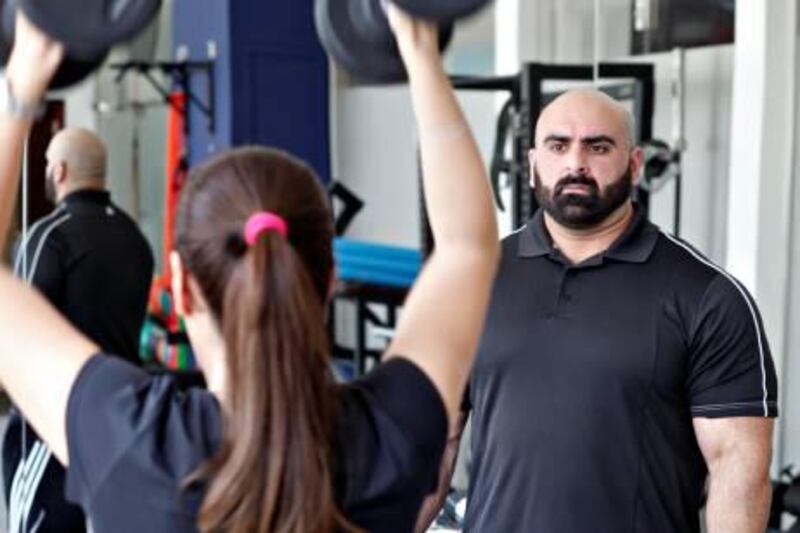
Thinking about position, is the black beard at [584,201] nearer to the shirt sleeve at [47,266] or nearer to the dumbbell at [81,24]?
the dumbbell at [81,24]

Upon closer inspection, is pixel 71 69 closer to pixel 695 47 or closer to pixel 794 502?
pixel 794 502

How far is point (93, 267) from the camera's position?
258 centimetres

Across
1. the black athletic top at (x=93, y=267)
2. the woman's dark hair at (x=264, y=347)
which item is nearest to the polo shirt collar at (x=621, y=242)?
the woman's dark hair at (x=264, y=347)

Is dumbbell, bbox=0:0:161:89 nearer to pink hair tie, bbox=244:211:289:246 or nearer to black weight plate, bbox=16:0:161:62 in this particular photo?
black weight plate, bbox=16:0:161:62

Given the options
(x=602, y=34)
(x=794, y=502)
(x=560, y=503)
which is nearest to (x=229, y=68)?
(x=602, y=34)

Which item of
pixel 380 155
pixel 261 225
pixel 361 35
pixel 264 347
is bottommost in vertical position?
pixel 380 155

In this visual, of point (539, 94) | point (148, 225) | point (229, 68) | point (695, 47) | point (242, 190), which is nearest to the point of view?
point (242, 190)

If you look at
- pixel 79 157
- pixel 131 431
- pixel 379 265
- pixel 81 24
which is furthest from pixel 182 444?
pixel 379 265

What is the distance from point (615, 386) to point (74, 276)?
1527 millimetres

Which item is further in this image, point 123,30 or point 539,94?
point 539,94

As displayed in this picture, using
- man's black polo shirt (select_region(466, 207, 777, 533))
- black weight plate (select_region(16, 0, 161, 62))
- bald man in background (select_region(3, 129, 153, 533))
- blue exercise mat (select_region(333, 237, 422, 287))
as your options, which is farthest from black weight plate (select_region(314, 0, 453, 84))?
blue exercise mat (select_region(333, 237, 422, 287))

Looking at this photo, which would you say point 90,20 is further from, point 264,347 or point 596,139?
point 596,139

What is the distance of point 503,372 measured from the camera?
168cm

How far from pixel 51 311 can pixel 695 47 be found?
2947 millimetres
